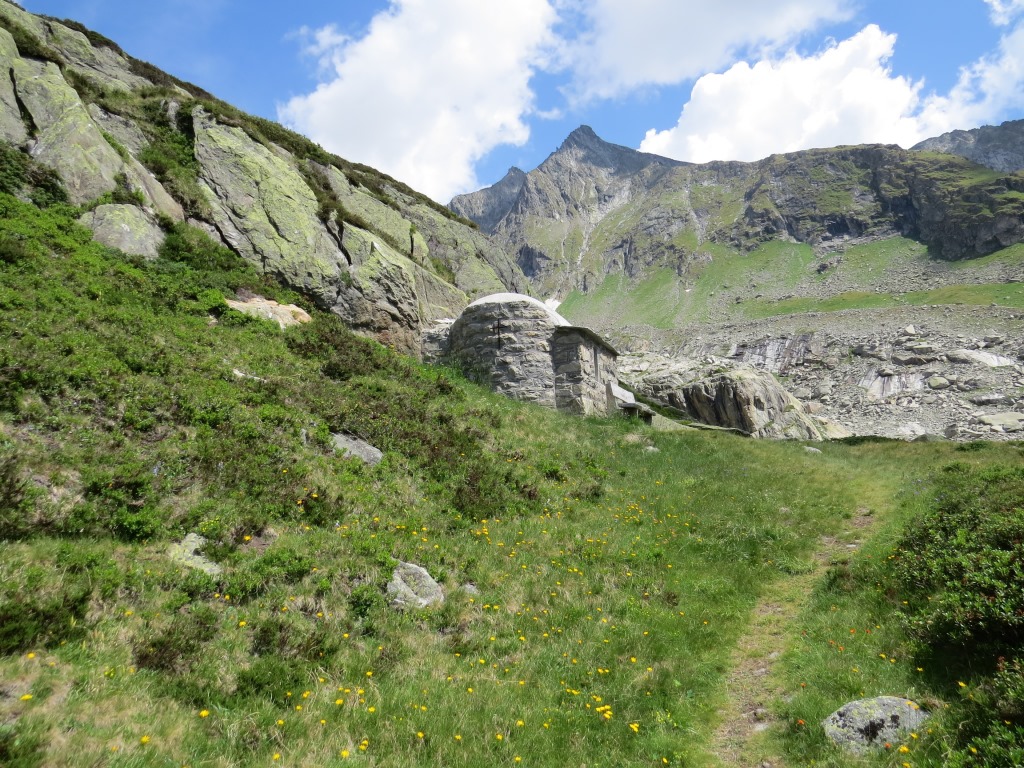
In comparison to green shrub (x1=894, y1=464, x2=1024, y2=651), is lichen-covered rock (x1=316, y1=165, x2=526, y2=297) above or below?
above

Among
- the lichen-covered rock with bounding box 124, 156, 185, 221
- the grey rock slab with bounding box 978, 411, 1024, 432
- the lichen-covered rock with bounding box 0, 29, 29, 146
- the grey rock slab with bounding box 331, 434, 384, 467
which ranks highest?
the lichen-covered rock with bounding box 0, 29, 29, 146

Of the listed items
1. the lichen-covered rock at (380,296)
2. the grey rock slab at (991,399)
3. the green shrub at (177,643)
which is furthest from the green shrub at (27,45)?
the grey rock slab at (991,399)

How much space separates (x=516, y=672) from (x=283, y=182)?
90.8 ft

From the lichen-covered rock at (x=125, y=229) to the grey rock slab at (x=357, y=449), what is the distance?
38.1 feet

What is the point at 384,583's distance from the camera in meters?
7.99

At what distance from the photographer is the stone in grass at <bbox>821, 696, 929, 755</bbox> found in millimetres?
5211

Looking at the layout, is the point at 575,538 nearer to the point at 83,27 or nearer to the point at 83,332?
the point at 83,332

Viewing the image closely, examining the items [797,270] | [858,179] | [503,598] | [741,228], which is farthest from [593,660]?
[858,179]

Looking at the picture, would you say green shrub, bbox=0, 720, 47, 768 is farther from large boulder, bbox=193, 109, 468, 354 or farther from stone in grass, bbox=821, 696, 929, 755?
large boulder, bbox=193, 109, 468, 354

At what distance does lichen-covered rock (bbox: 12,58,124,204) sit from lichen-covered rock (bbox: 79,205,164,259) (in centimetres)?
108

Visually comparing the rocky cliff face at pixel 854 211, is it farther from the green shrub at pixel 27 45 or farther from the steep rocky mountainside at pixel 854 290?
the green shrub at pixel 27 45

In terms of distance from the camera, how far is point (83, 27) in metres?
33.2

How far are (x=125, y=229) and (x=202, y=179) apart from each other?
7.83m

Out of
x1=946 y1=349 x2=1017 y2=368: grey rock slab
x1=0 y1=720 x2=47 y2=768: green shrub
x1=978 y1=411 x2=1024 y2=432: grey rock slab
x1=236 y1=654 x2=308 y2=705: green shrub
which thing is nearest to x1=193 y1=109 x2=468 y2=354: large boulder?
x1=236 y1=654 x2=308 y2=705: green shrub
